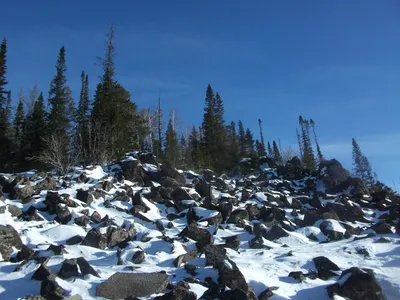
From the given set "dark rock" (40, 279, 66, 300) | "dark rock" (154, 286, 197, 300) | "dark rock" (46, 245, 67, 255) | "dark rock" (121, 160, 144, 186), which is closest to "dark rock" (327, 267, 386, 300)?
"dark rock" (154, 286, 197, 300)

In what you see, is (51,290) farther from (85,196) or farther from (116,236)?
(85,196)

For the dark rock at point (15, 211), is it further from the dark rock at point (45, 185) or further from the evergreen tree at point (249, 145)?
the evergreen tree at point (249, 145)

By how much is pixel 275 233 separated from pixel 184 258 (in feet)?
13.8

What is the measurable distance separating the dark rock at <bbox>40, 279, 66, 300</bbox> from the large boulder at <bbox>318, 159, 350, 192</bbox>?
20.9 meters

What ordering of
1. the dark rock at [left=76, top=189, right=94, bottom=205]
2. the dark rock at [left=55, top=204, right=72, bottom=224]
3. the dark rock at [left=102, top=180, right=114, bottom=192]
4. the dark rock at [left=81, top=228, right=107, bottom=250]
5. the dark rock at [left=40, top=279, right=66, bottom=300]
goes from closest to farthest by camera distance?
the dark rock at [left=40, top=279, right=66, bottom=300]
the dark rock at [left=81, top=228, right=107, bottom=250]
the dark rock at [left=55, top=204, right=72, bottom=224]
the dark rock at [left=76, top=189, right=94, bottom=205]
the dark rock at [left=102, top=180, right=114, bottom=192]

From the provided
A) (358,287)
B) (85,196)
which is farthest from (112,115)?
(358,287)

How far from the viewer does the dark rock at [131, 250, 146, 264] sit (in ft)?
24.6

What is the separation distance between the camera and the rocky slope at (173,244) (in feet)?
20.0

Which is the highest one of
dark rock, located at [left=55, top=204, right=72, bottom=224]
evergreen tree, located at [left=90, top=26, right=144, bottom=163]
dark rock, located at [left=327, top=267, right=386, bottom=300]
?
evergreen tree, located at [left=90, top=26, right=144, bottom=163]

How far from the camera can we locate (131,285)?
595 centimetres

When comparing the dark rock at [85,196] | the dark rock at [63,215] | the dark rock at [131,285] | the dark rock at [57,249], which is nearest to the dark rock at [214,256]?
the dark rock at [131,285]

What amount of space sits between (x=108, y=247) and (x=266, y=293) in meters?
4.44

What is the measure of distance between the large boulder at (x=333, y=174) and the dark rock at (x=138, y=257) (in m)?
18.5

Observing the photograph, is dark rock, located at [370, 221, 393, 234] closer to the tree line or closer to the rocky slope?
the rocky slope
